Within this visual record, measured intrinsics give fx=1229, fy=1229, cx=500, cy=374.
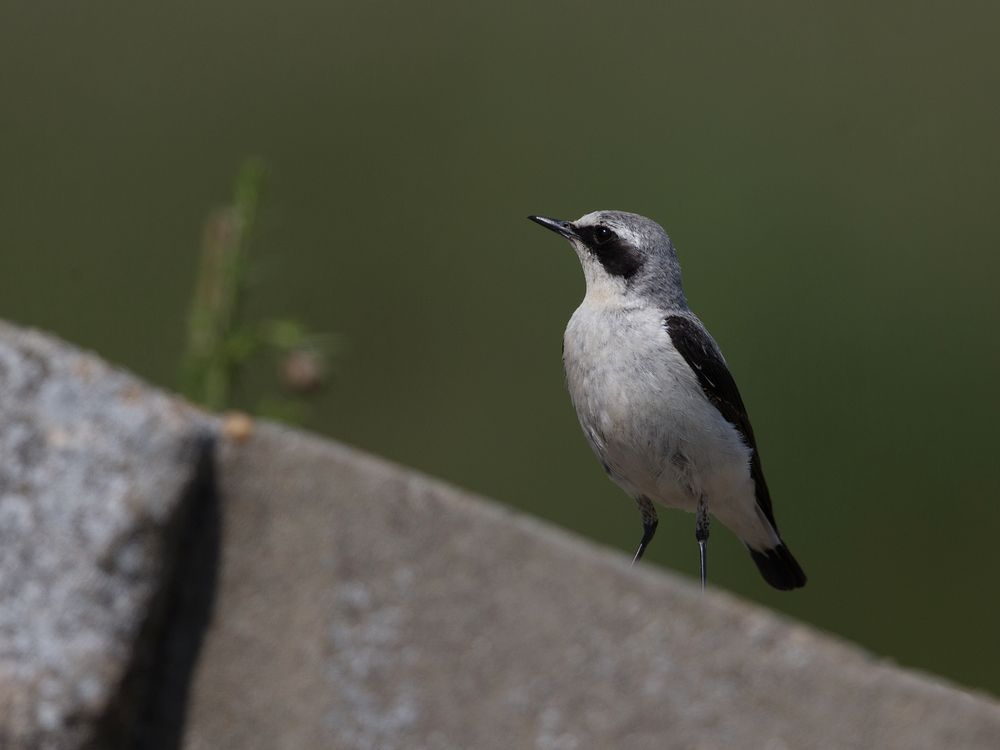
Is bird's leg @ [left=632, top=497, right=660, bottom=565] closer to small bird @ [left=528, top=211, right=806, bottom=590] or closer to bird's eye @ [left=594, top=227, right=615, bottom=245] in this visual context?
small bird @ [left=528, top=211, right=806, bottom=590]

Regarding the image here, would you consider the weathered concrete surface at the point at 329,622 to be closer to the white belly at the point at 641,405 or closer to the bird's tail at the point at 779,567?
the white belly at the point at 641,405

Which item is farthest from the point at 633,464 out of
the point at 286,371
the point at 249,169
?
the point at 249,169

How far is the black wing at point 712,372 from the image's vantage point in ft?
14.6

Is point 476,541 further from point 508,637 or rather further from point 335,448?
point 335,448

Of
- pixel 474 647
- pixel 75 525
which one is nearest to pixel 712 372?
pixel 474 647

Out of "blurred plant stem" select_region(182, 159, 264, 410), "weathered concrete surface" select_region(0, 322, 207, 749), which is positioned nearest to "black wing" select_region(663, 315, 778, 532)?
"blurred plant stem" select_region(182, 159, 264, 410)

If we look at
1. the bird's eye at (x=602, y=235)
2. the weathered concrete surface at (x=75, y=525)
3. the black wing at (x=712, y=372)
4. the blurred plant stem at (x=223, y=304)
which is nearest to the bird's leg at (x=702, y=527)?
the black wing at (x=712, y=372)

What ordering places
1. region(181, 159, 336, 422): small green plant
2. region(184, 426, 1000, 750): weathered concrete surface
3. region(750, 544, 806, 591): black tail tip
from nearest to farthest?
region(184, 426, 1000, 750): weathered concrete surface < region(181, 159, 336, 422): small green plant < region(750, 544, 806, 591): black tail tip

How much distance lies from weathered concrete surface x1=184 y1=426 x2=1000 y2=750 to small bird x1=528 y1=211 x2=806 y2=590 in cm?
197

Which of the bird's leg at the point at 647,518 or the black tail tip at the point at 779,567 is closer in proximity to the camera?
the bird's leg at the point at 647,518

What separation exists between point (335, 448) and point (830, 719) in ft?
3.51

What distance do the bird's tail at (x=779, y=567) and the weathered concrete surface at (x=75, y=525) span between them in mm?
3437

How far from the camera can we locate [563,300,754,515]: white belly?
4.30 meters

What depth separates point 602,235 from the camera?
4582 millimetres
